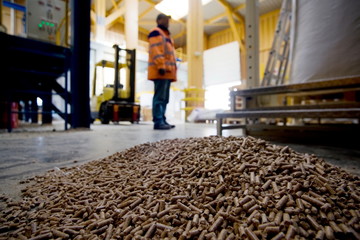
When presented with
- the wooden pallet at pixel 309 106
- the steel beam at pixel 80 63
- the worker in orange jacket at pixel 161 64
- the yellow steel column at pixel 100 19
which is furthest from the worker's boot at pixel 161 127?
the yellow steel column at pixel 100 19

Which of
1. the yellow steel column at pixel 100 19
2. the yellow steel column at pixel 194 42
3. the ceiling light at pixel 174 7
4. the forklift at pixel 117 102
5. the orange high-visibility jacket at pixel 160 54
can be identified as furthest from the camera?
the ceiling light at pixel 174 7

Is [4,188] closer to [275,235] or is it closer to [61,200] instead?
[61,200]

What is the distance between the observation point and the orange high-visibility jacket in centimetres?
467

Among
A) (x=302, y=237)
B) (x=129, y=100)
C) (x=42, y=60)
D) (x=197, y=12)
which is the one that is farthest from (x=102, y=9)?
(x=302, y=237)

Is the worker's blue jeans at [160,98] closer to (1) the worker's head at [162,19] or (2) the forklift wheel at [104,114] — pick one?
(1) the worker's head at [162,19]

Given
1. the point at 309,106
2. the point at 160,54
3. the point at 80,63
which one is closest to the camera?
the point at 309,106

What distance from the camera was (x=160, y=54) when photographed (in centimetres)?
467

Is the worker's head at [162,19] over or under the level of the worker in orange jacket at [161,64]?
over

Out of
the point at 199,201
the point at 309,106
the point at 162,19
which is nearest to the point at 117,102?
the point at 162,19

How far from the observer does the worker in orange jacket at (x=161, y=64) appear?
4.68 meters

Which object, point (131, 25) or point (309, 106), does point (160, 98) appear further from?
point (131, 25)

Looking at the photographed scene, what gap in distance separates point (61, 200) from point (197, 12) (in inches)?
405

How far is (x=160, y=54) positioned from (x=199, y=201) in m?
4.09

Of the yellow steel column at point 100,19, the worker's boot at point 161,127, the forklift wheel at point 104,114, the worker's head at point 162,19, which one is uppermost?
the yellow steel column at point 100,19
